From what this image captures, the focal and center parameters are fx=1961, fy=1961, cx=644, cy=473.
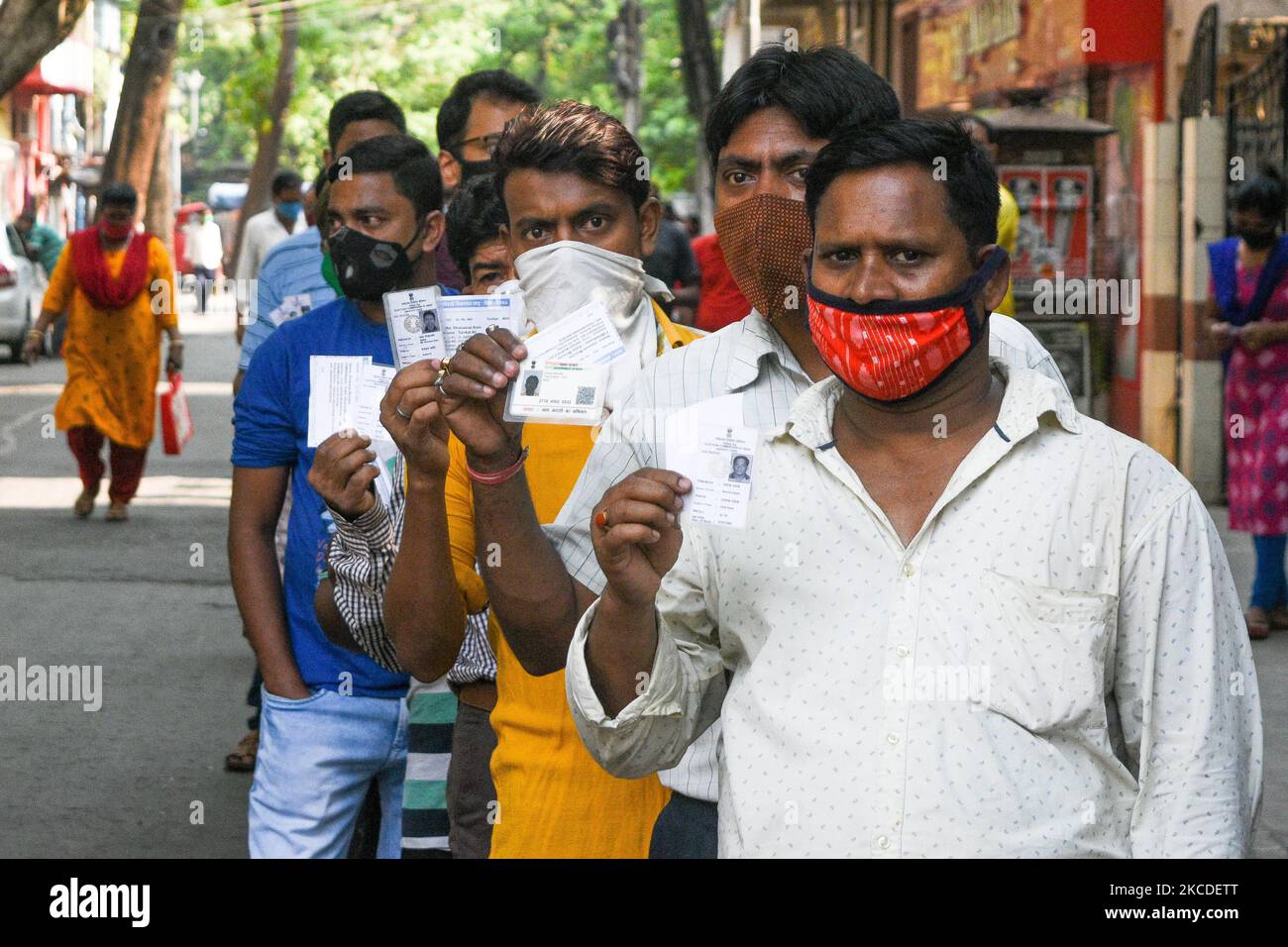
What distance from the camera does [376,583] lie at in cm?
355

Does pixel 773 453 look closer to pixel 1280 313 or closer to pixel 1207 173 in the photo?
pixel 1280 313

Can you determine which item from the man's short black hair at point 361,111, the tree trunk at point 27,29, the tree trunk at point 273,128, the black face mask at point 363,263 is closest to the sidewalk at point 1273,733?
the black face mask at point 363,263

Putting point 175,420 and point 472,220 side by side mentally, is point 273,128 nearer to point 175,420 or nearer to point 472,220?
point 175,420

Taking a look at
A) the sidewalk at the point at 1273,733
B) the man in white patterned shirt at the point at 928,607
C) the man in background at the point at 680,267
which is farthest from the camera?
the man in background at the point at 680,267

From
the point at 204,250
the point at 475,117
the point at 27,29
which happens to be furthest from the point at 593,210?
the point at 204,250

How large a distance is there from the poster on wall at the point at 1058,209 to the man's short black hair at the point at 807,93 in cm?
879

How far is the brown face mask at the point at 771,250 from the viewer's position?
10.8 ft

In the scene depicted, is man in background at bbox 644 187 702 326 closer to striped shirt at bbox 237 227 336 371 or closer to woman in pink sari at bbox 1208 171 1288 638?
woman in pink sari at bbox 1208 171 1288 638

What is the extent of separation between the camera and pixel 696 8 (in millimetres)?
16547

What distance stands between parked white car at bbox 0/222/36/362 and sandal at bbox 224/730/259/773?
18.1 meters

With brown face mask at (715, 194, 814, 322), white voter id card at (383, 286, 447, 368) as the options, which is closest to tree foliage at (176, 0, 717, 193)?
brown face mask at (715, 194, 814, 322)

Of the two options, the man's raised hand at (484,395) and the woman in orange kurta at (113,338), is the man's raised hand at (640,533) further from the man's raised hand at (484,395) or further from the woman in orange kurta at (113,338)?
the woman in orange kurta at (113,338)

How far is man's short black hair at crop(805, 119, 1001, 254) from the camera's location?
2631 mm

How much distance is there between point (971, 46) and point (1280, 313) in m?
11.3
